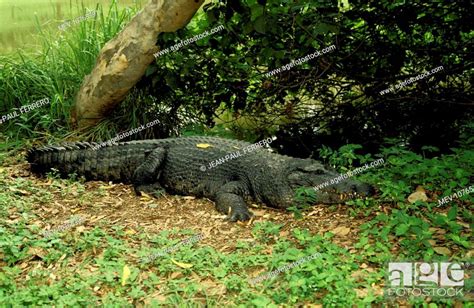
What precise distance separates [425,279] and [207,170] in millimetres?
2700

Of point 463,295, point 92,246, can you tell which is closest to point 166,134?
point 92,246

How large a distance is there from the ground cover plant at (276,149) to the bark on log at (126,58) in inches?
6.6

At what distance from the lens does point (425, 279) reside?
3289mm

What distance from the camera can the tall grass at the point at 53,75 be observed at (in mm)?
6926

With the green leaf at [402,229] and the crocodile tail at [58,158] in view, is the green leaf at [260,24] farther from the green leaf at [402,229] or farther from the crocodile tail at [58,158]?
the crocodile tail at [58,158]

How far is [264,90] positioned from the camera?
6422mm

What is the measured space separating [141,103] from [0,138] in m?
1.85

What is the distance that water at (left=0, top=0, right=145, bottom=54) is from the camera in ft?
31.2

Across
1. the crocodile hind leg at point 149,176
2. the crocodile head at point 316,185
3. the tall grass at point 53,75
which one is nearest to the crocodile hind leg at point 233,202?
the crocodile head at point 316,185

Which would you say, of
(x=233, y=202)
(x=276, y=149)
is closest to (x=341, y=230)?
(x=233, y=202)

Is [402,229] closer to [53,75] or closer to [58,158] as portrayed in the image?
[58,158]

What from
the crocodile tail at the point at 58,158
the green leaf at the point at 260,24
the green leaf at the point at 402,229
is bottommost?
the green leaf at the point at 402,229

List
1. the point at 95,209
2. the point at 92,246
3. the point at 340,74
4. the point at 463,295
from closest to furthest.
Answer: the point at 463,295 < the point at 92,246 < the point at 95,209 < the point at 340,74

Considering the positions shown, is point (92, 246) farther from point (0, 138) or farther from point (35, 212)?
point (0, 138)
